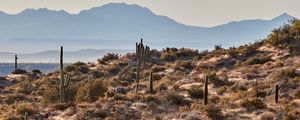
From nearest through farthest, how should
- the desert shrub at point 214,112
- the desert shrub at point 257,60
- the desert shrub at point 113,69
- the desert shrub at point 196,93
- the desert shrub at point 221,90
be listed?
the desert shrub at point 214,112
the desert shrub at point 196,93
the desert shrub at point 221,90
the desert shrub at point 257,60
the desert shrub at point 113,69

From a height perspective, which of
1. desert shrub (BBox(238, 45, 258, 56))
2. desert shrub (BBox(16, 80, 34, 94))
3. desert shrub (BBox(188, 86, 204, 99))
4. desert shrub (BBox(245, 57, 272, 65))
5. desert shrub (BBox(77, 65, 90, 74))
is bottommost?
desert shrub (BBox(16, 80, 34, 94))

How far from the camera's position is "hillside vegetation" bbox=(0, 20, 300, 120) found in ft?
95.5

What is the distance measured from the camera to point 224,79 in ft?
132

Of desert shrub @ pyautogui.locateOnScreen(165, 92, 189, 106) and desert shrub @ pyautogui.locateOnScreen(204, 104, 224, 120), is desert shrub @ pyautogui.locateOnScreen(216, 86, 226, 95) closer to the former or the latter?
desert shrub @ pyautogui.locateOnScreen(165, 92, 189, 106)

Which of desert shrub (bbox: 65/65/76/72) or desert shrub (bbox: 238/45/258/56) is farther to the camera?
desert shrub (bbox: 65/65/76/72)

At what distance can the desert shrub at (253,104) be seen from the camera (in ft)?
97.3

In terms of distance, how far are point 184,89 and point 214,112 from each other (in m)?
10.2

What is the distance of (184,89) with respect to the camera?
125ft

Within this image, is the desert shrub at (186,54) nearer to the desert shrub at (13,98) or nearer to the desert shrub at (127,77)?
the desert shrub at (127,77)

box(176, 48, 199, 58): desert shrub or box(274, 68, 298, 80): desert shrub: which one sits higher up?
box(176, 48, 199, 58): desert shrub

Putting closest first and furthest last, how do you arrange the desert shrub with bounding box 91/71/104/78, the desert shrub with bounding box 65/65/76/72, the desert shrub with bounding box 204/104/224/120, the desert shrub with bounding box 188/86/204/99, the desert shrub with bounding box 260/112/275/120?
the desert shrub with bounding box 260/112/275/120
the desert shrub with bounding box 204/104/224/120
the desert shrub with bounding box 188/86/204/99
the desert shrub with bounding box 91/71/104/78
the desert shrub with bounding box 65/65/76/72

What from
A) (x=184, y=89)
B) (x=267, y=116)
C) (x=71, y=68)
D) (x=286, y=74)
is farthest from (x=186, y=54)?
(x=267, y=116)

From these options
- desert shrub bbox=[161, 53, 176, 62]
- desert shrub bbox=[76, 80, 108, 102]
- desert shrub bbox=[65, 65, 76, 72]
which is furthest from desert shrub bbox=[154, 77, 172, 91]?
desert shrub bbox=[65, 65, 76, 72]

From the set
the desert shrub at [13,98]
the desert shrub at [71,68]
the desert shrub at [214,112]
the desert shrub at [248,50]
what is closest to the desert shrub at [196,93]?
the desert shrub at [214,112]
